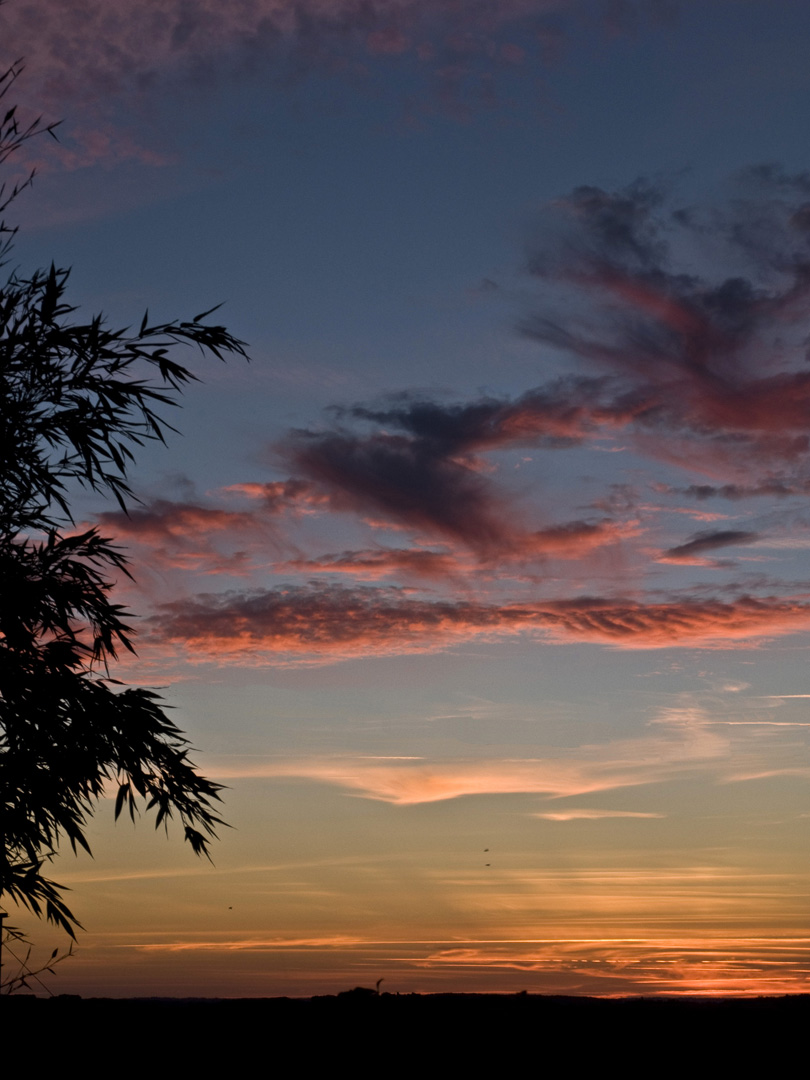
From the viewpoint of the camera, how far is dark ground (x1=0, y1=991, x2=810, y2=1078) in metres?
8.66

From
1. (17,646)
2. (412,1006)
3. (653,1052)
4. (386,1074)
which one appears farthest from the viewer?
(17,646)

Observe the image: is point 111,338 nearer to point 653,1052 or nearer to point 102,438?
point 102,438

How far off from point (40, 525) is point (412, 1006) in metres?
8.57

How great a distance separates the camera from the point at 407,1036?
9.44m

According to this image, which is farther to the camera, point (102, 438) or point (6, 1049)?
point (102, 438)

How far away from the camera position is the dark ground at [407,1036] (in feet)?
28.4

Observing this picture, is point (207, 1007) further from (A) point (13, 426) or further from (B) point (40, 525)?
(A) point (13, 426)

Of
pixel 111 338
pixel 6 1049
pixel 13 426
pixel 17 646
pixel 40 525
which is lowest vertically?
pixel 6 1049

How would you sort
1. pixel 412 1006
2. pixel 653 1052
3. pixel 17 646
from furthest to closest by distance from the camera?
pixel 17 646 < pixel 412 1006 < pixel 653 1052

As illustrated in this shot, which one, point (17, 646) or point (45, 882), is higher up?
point (17, 646)

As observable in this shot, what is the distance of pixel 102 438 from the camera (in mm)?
15719

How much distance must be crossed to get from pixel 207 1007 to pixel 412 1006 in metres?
2.15

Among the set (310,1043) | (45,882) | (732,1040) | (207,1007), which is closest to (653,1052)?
(732,1040)

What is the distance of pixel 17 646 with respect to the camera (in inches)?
593
